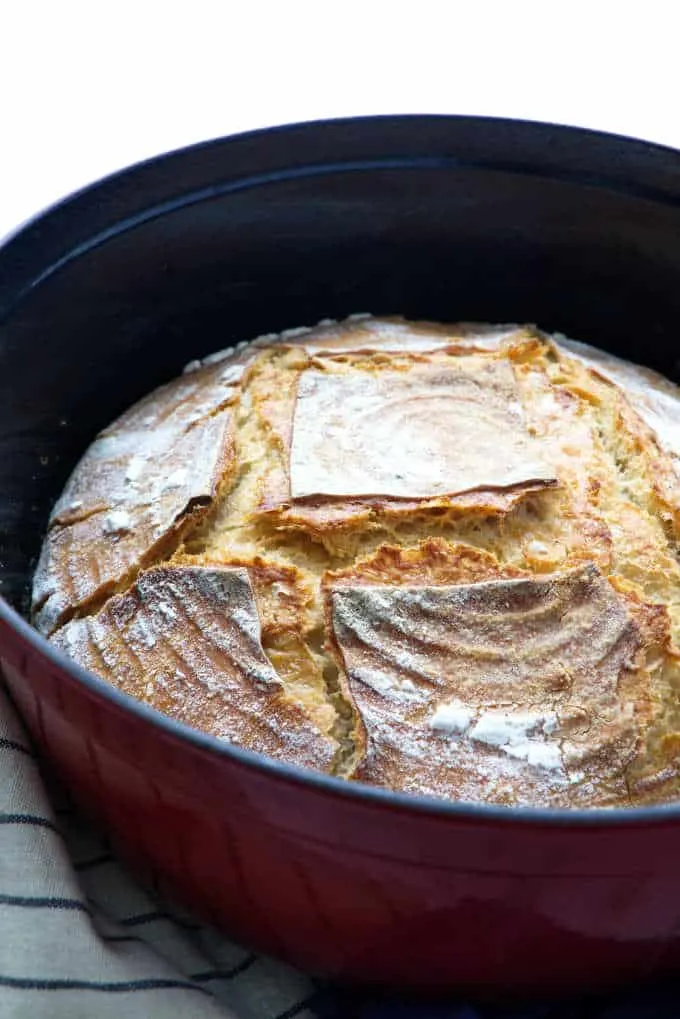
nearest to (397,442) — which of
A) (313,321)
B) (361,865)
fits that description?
(313,321)

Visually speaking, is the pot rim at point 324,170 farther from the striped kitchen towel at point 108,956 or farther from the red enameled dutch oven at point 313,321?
the striped kitchen towel at point 108,956

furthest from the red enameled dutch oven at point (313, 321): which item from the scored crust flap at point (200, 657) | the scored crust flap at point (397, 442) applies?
the scored crust flap at point (397, 442)

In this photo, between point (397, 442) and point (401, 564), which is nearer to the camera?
point (401, 564)

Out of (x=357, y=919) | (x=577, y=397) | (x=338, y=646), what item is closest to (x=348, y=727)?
(x=338, y=646)

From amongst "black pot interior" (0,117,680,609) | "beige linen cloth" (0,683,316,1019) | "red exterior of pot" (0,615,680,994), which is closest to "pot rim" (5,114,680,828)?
"black pot interior" (0,117,680,609)

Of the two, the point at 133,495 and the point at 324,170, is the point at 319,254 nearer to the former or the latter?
the point at 324,170

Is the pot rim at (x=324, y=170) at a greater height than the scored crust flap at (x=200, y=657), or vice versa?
the pot rim at (x=324, y=170)
